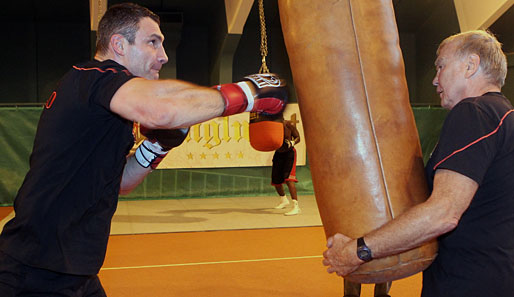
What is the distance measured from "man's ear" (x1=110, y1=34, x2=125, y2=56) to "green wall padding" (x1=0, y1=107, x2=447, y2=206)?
7.49 meters

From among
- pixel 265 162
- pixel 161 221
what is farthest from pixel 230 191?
pixel 161 221

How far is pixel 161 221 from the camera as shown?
7.13m

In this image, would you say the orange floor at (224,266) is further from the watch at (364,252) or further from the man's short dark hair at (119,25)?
the man's short dark hair at (119,25)

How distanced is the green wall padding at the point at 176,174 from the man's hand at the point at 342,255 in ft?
25.1

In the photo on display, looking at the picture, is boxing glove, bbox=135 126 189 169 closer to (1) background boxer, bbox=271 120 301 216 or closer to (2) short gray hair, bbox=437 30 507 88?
(2) short gray hair, bbox=437 30 507 88

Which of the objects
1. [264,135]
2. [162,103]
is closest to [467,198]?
[162,103]

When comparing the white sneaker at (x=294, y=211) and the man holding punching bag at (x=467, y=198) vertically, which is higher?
the man holding punching bag at (x=467, y=198)

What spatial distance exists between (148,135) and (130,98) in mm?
927

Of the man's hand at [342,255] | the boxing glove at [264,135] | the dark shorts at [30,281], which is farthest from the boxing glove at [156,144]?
the boxing glove at [264,135]

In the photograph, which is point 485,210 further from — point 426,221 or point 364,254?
point 364,254

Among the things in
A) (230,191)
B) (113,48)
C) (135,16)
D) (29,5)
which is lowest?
(230,191)

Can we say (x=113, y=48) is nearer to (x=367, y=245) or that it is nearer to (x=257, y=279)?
(x=367, y=245)

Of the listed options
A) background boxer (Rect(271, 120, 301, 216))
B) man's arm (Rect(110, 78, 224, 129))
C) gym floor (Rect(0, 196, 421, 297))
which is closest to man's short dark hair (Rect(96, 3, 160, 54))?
man's arm (Rect(110, 78, 224, 129))

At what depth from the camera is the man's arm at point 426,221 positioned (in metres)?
1.57
